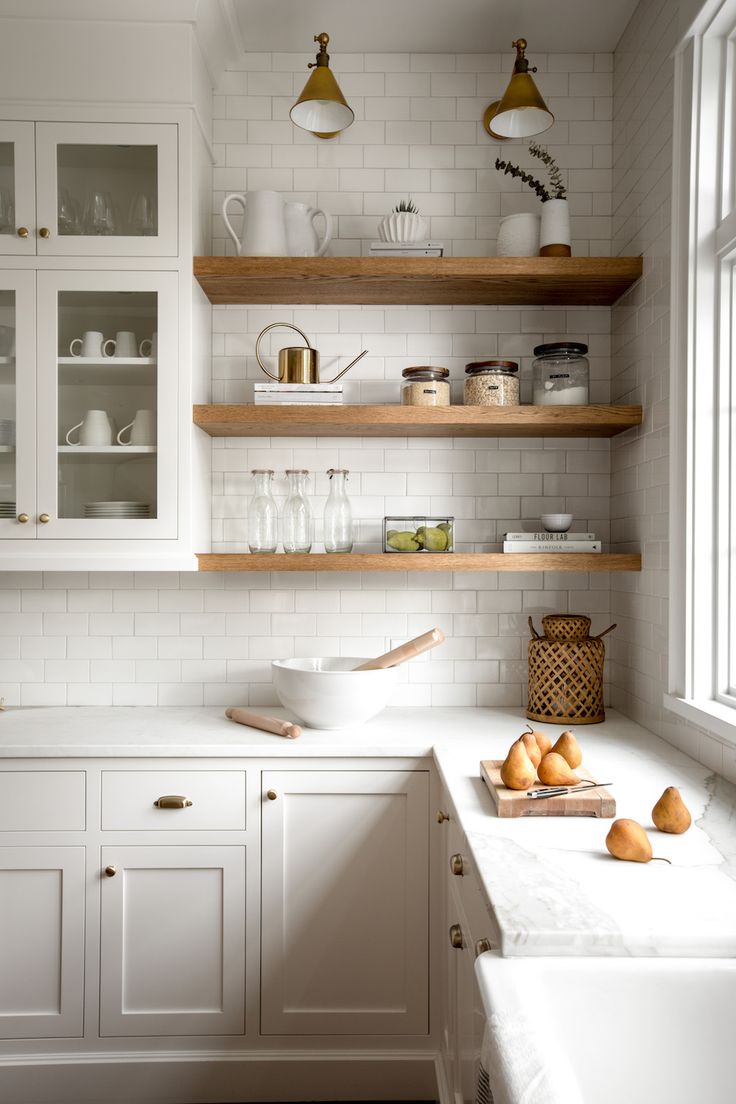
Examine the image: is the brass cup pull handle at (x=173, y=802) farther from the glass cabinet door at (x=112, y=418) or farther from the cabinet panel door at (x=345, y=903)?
the glass cabinet door at (x=112, y=418)

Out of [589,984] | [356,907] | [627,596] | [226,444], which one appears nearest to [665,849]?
[589,984]

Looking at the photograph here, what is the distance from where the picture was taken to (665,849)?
136cm

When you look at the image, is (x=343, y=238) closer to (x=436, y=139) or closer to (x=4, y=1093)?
(x=436, y=139)

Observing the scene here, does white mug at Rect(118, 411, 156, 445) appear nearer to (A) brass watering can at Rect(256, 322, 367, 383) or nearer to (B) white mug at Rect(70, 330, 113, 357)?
(B) white mug at Rect(70, 330, 113, 357)

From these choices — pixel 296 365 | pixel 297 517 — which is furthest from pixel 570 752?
pixel 296 365

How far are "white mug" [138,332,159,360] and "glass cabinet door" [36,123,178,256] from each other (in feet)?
0.77

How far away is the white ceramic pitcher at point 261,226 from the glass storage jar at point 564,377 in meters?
0.86

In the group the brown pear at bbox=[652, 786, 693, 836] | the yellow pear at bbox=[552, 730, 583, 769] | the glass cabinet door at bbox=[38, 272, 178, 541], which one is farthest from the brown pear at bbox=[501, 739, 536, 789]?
the glass cabinet door at bbox=[38, 272, 178, 541]

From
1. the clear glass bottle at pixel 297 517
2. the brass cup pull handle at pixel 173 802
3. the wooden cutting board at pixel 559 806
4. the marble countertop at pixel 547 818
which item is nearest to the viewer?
the marble countertop at pixel 547 818

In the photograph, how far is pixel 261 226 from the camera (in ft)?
7.57

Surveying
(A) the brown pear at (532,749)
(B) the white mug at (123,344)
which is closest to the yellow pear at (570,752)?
(A) the brown pear at (532,749)

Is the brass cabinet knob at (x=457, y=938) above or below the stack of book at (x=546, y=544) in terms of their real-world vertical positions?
below

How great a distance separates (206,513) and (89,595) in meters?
0.48

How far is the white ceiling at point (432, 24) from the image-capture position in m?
2.33
